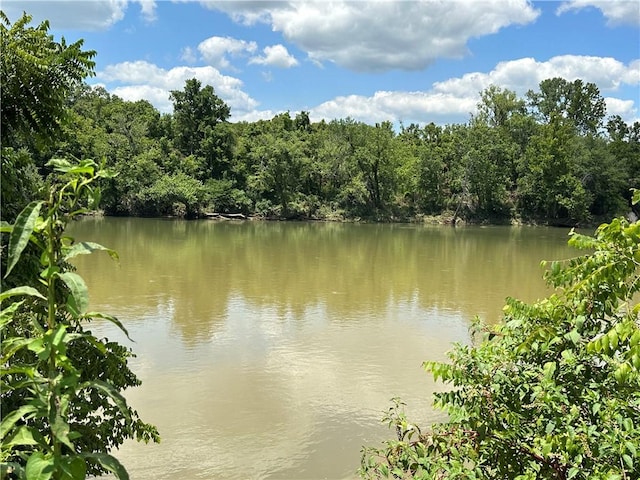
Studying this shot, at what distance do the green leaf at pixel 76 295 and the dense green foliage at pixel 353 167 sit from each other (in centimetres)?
4460

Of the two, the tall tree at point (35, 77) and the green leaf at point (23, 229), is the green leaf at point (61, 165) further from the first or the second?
the tall tree at point (35, 77)

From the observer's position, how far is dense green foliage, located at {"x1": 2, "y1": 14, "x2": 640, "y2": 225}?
46.7 metres

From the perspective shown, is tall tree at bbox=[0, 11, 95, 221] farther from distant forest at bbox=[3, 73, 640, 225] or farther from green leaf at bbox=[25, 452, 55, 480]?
distant forest at bbox=[3, 73, 640, 225]

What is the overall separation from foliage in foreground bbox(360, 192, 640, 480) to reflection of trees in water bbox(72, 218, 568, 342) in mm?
8637

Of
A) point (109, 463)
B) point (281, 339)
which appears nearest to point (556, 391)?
point (109, 463)

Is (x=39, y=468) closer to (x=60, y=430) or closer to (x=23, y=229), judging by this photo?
(x=60, y=430)

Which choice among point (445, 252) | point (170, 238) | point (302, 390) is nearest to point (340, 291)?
point (302, 390)

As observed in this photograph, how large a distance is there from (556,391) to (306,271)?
17.4m

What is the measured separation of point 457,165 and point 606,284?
5169cm

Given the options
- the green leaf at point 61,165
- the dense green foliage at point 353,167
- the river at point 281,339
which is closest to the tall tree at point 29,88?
the green leaf at point 61,165

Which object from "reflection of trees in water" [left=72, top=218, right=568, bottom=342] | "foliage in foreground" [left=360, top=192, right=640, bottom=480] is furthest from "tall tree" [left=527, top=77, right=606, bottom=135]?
"foliage in foreground" [left=360, top=192, right=640, bottom=480]

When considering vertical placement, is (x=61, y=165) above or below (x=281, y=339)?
above

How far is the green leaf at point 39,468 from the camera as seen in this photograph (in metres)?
1.41

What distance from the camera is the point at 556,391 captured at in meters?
2.85
